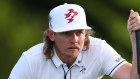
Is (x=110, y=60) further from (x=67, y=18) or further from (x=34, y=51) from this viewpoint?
(x=34, y=51)

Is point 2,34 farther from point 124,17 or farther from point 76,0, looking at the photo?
point 124,17

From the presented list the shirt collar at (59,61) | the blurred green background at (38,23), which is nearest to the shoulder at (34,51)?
the shirt collar at (59,61)

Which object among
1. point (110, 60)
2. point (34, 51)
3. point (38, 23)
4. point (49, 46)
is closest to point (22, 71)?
point (34, 51)

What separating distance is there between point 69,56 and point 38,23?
372cm

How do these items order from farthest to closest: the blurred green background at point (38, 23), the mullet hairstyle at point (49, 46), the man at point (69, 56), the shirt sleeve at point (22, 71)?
the blurred green background at point (38, 23) < the mullet hairstyle at point (49, 46) < the shirt sleeve at point (22, 71) < the man at point (69, 56)

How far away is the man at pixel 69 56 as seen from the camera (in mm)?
5766

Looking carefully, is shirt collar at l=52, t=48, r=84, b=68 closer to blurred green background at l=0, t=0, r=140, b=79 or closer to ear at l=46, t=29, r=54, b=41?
ear at l=46, t=29, r=54, b=41

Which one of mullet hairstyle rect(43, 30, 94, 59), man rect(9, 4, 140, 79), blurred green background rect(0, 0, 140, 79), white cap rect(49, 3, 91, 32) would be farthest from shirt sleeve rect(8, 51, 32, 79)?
blurred green background rect(0, 0, 140, 79)

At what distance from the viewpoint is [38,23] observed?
961 centimetres

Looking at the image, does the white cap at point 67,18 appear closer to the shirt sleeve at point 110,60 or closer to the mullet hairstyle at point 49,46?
the mullet hairstyle at point 49,46

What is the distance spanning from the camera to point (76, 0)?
374 inches

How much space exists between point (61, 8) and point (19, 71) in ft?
2.49

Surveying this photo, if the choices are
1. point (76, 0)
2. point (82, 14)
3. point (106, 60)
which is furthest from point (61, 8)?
point (76, 0)

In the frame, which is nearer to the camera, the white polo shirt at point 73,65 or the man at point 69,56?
the man at point 69,56
